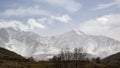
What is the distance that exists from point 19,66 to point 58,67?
31.2 meters

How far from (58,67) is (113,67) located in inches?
1707

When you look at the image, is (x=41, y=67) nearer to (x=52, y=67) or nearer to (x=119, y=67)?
(x=52, y=67)

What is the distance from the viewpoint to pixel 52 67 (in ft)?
643

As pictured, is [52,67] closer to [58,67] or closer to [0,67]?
[58,67]

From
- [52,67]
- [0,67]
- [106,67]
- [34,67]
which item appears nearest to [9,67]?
[0,67]

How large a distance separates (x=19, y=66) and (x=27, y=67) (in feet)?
22.8

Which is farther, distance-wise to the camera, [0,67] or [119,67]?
[119,67]

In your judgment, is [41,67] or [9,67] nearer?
[9,67]

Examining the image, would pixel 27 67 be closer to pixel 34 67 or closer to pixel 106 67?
pixel 34 67

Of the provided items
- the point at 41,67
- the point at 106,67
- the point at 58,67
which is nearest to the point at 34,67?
the point at 41,67

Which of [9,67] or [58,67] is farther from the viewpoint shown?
[58,67]

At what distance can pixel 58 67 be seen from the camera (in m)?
198

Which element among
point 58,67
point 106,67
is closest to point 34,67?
point 58,67

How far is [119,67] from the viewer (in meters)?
197
